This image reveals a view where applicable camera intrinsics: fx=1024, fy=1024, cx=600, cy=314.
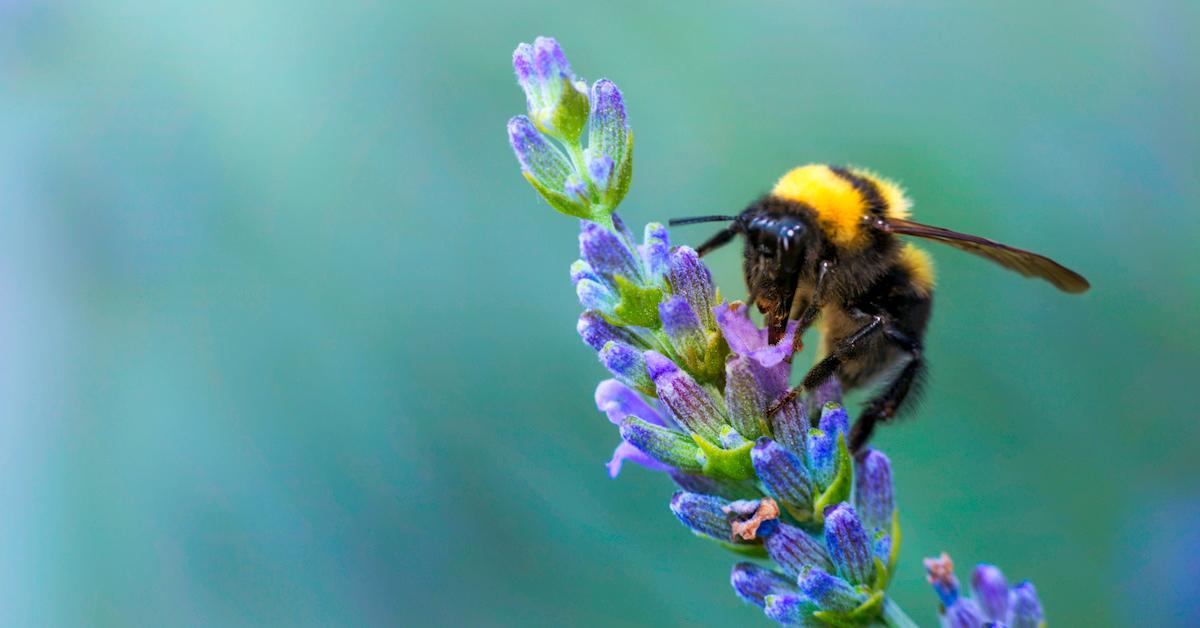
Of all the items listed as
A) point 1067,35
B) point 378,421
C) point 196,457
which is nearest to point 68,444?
point 196,457

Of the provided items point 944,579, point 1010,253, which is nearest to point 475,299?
point 1010,253

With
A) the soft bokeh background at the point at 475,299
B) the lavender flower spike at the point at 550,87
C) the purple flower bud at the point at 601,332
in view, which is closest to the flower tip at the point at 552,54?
the lavender flower spike at the point at 550,87

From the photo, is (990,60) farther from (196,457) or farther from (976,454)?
(196,457)

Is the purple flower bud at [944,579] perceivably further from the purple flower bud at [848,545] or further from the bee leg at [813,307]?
the bee leg at [813,307]

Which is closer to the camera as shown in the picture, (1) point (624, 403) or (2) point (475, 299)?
(1) point (624, 403)

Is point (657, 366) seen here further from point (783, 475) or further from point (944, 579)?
point (944, 579)

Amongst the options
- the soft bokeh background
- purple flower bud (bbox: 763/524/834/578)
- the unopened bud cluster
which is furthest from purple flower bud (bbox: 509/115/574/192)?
the soft bokeh background
